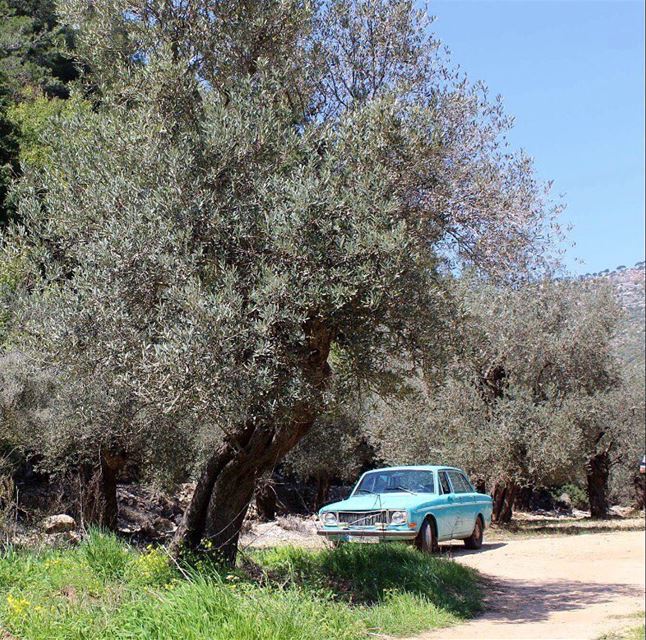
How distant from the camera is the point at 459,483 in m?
16.1

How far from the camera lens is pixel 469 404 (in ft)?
71.8

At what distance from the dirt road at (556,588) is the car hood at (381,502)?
1.72 meters

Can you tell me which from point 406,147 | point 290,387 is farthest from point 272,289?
point 406,147

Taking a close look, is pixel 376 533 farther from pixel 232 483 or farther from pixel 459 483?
pixel 459 483

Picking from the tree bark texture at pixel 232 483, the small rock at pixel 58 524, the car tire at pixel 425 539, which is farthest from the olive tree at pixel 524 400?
the tree bark texture at pixel 232 483

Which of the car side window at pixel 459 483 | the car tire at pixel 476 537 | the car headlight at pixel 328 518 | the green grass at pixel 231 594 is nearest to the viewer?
the green grass at pixel 231 594

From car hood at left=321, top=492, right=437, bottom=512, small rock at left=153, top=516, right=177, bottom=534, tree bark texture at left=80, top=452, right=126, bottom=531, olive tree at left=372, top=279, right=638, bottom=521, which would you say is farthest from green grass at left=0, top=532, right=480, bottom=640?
small rock at left=153, top=516, right=177, bottom=534

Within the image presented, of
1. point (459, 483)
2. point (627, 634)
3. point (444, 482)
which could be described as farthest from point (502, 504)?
point (627, 634)

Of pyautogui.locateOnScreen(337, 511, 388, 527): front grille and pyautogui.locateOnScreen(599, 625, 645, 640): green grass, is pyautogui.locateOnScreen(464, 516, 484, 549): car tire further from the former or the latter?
pyautogui.locateOnScreen(599, 625, 645, 640): green grass

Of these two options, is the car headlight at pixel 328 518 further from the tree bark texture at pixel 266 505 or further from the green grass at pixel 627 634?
the tree bark texture at pixel 266 505

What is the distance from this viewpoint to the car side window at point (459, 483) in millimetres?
15759

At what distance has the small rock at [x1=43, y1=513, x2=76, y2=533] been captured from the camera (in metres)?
14.6

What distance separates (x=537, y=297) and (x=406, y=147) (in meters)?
13.4

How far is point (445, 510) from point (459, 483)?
6.06 feet
